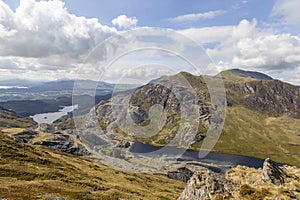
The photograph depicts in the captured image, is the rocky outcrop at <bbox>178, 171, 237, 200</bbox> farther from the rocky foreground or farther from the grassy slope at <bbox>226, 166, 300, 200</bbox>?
the grassy slope at <bbox>226, 166, 300, 200</bbox>

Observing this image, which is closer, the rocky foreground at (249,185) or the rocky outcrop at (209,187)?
the rocky foreground at (249,185)

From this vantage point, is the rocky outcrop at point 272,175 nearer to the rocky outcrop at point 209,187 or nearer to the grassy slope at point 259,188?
the grassy slope at point 259,188

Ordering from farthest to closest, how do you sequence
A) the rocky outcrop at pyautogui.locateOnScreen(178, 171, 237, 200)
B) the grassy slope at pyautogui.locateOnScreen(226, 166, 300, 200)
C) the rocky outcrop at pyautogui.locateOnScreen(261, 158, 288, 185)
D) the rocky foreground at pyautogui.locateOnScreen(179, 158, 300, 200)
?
1. the rocky outcrop at pyautogui.locateOnScreen(261, 158, 288, 185)
2. the rocky outcrop at pyautogui.locateOnScreen(178, 171, 237, 200)
3. the rocky foreground at pyautogui.locateOnScreen(179, 158, 300, 200)
4. the grassy slope at pyautogui.locateOnScreen(226, 166, 300, 200)

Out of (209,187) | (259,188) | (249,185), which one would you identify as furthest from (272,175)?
(209,187)

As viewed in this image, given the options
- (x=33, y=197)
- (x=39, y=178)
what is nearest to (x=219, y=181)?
(x=33, y=197)

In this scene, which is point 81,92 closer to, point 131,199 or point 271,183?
point 131,199

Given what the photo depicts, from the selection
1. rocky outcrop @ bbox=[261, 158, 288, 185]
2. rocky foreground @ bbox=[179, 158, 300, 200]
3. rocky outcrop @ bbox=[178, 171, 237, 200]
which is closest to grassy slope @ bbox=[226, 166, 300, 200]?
rocky foreground @ bbox=[179, 158, 300, 200]

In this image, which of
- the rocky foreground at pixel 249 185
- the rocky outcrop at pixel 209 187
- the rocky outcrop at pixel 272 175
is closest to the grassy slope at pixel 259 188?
the rocky foreground at pixel 249 185

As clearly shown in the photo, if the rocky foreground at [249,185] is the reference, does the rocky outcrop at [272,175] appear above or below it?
above
